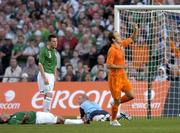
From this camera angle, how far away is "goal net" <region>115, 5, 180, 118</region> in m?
24.3

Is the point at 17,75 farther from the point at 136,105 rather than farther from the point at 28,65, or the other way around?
the point at 136,105

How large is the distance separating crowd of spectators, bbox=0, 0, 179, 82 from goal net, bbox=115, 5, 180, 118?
2.33 m

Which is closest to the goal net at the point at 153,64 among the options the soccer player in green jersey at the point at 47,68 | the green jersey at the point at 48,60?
the soccer player in green jersey at the point at 47,68

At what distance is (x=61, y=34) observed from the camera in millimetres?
29922

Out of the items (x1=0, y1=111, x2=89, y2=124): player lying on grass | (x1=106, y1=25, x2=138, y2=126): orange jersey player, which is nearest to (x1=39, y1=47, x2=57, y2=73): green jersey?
(x1=0, y1=111, x2=89, y2=124): player lying on grass

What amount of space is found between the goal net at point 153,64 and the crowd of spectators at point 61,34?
2329mm

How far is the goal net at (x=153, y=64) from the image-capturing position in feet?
79.8

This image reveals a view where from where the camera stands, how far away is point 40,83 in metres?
22.0

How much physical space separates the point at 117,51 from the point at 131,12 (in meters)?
5.13

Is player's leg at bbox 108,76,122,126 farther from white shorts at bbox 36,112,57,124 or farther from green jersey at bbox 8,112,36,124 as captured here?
green jersey at bbox 8,112,36,124

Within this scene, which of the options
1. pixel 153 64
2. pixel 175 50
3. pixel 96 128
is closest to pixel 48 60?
pixel 153 64

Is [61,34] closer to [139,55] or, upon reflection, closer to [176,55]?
[139,55]

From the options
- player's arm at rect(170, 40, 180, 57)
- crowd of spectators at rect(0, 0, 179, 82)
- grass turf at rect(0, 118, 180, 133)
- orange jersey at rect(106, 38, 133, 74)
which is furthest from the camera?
crowd of spectators at rect(0, 0, 179, 82)

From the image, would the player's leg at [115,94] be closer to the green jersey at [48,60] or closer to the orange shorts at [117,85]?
the orange shorts at [117,85]
